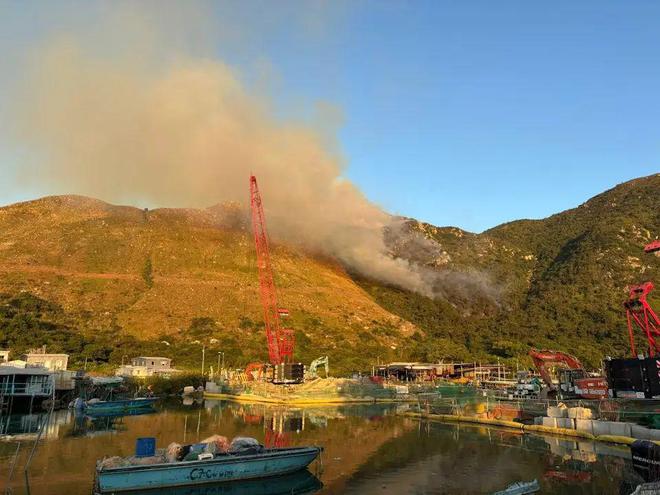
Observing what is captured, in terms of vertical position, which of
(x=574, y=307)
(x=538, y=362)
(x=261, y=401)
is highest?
(x=574, y=307)

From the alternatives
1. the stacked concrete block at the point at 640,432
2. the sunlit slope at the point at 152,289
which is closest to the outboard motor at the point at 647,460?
the stacked concrete block at the point at 640,432

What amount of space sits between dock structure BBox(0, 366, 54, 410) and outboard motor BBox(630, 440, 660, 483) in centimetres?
6618

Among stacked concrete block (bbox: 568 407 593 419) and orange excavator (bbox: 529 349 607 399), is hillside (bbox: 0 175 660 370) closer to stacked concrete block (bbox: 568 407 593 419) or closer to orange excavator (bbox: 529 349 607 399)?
orange excavator (bbox: 529 349 607 399)

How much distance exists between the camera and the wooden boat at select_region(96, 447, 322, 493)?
22.9 m

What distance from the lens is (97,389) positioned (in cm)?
8331

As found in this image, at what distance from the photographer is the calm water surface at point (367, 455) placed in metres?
25.2

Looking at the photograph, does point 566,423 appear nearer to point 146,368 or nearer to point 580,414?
point 580,414

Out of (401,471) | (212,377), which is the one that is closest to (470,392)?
(212,377)

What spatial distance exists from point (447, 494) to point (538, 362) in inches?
2388

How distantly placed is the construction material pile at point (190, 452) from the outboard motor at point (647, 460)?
2065cm

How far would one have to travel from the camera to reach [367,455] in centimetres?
3419

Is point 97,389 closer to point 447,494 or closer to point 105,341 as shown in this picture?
point 105,341

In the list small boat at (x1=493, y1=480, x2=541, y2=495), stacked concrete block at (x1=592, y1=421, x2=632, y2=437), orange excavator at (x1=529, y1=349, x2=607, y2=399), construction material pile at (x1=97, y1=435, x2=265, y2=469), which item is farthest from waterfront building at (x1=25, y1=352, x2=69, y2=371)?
small boat at (x1=493, y1=480, x2=541, y2=495)

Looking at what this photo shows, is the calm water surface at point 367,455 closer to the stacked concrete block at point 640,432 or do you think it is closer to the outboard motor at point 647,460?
the outboard motor at point 647,460
